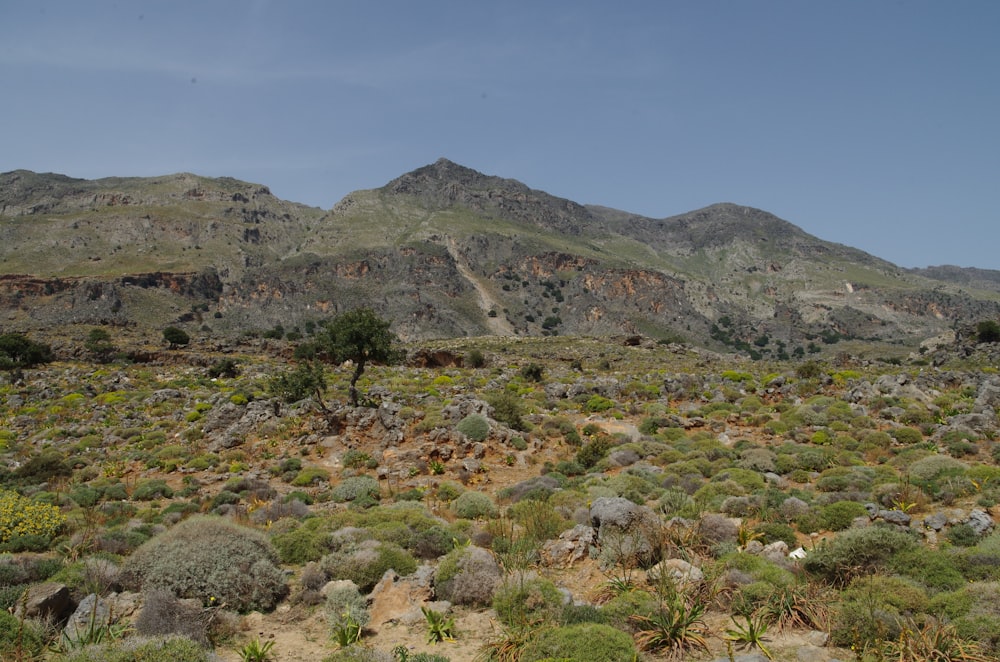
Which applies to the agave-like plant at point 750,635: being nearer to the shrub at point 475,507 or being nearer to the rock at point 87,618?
the shrub at point 475,507

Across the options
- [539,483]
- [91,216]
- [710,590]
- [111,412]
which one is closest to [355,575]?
[710,590]

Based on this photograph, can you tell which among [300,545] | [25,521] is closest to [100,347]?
[25,521]

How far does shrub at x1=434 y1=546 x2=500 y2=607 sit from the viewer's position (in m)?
8.02

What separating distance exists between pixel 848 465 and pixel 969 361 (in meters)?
35.6

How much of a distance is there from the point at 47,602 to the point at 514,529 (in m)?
7.42

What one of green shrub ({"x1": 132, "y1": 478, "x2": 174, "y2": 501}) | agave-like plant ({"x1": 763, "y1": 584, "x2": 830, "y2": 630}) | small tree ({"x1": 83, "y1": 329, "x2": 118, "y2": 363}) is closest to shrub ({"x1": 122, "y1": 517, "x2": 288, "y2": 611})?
agave-like plant ({"x1": 763, "y1": 584, "x2": 830, "y2": 630})

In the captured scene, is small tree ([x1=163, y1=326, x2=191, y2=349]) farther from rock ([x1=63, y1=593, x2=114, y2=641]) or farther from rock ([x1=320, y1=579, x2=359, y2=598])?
rock ([x1=320, y1=579, x2=359, y2=598])

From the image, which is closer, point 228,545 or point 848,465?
point 228,545

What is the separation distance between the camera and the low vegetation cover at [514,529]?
6598 millimetres

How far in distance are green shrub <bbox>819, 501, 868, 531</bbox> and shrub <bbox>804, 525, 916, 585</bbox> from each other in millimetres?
1913

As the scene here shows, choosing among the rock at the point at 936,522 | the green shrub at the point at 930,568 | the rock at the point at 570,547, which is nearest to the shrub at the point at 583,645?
the rock at the point at 570,547

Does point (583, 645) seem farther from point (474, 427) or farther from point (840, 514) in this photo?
point (474, 427)

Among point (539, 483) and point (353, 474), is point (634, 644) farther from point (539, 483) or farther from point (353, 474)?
point (353, 474)

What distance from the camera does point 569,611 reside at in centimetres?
700
